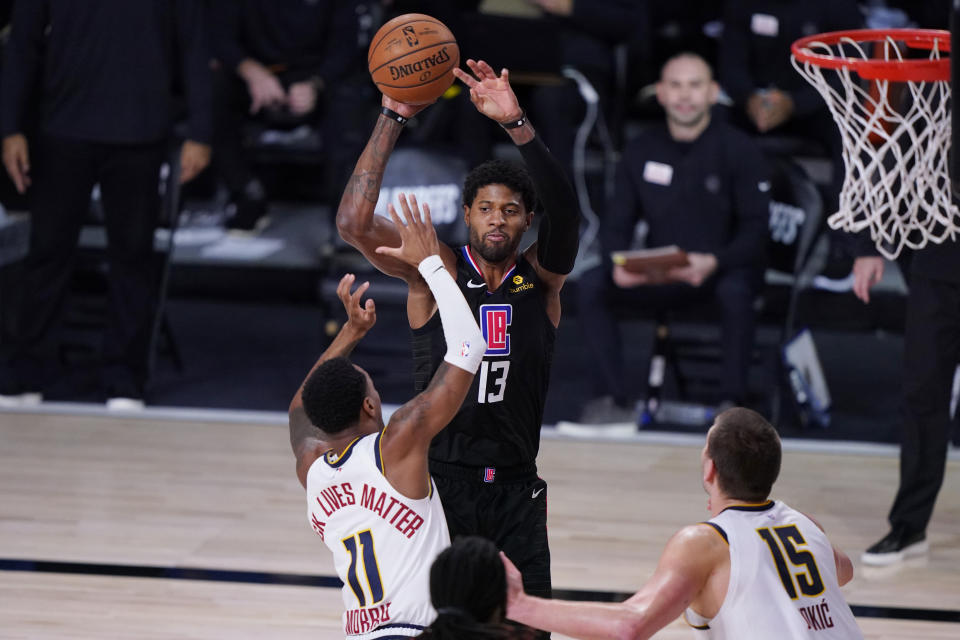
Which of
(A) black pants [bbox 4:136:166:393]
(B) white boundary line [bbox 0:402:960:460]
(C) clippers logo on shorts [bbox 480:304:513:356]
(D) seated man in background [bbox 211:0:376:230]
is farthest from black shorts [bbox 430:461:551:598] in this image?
(D) seated man in background [bbox 211:0:376:230]

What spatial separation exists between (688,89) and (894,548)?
2.65 meters

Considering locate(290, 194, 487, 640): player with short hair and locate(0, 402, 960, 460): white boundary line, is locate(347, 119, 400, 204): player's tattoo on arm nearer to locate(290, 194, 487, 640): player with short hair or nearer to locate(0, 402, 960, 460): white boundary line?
locate(290, 194, 487, 640): player with short hair

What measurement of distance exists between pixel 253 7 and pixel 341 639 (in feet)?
15.7

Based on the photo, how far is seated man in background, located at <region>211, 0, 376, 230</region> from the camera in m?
7.77

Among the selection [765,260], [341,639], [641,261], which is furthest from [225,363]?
[341,639]

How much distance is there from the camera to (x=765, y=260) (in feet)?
21.6

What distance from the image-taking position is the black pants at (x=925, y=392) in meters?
4.79

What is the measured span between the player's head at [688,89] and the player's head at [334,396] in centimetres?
383

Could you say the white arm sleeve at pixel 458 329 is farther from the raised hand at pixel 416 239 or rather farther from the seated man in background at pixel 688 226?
the seated man in background at pixel 688 226

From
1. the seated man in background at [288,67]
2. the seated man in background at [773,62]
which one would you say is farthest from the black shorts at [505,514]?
the seated man in background at [288,67]

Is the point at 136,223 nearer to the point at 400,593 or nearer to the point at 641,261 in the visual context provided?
the point at 641,261

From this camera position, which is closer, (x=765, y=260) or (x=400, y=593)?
(x=400, y=593)

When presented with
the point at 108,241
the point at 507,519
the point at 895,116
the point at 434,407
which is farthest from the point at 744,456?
the point at 108,241

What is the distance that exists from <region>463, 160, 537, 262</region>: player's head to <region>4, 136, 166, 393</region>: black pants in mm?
3443
